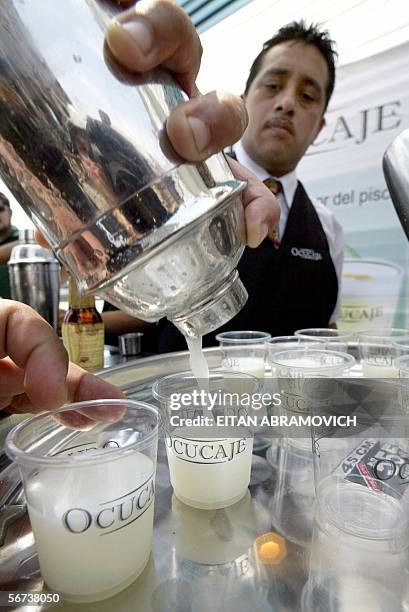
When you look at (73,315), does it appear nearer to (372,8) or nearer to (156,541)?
(156,541)

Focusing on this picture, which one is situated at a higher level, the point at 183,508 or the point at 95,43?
the point at 95,43

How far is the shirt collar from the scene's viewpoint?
5.30ft

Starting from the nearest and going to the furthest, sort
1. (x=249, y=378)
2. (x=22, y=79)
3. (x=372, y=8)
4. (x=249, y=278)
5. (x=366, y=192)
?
(x=22, y=79) → (x=249, y=378) → (x=249, y=278) → (x=372, y=8) → (x=366, y=192)

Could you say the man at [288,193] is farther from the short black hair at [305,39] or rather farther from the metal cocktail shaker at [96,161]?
the metal cocktail shaker at [96,161]

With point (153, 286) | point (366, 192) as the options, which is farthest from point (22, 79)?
point (366, 192)

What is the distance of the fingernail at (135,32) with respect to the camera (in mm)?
289

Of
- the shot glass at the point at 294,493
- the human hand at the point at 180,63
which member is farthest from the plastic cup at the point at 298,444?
the human hand at the point at 180,63

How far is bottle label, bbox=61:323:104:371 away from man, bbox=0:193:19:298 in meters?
0.64

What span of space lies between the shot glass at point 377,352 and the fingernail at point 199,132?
638 mm

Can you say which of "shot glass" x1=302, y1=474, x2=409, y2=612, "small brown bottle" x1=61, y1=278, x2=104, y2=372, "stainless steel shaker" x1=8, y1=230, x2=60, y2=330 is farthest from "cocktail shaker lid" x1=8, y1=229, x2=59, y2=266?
"shot glass" x1=302, y1=474, x2=409, y2=612

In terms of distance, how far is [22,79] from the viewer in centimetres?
29

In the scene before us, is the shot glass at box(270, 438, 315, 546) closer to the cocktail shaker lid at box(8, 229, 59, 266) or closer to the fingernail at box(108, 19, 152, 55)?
the fingernail at box(108, 19, 152, 55)

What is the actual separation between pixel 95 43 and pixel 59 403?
35cm

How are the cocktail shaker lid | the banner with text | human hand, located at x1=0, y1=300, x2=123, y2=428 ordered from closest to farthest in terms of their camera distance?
human hand, located at x1=0, y1=300, x2=123, y2=428 < the cocktail shaker lid < the banner with text
